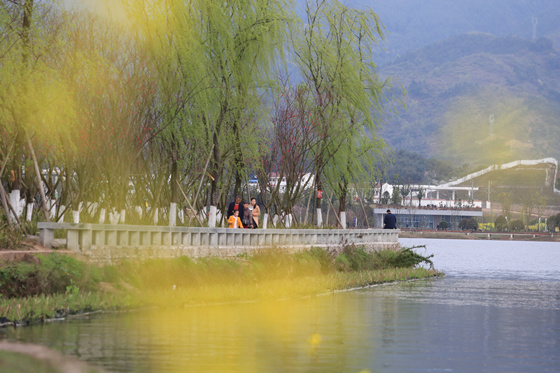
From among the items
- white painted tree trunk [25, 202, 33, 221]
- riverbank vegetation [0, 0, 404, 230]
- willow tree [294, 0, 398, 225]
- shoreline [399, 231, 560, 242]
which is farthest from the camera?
shoreline [399, 231, 560, 242]

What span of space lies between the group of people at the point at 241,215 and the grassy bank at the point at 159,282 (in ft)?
5.98

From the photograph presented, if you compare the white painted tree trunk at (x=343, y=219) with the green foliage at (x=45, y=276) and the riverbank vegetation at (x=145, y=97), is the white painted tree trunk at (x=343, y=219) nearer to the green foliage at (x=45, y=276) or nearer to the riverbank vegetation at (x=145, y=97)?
the riverbank vegetation at (x=145, y=97)

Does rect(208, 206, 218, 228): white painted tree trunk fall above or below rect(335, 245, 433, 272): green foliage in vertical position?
above

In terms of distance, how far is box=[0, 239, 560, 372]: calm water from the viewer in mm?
16969

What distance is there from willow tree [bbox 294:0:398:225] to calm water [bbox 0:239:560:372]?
19.1 m

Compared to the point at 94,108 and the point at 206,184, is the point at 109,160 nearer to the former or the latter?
the point at 94,108

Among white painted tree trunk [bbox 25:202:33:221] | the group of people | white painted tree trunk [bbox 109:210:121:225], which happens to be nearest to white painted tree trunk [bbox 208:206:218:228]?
the group of people

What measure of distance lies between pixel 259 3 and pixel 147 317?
19.8 meters

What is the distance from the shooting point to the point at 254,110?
42.8m

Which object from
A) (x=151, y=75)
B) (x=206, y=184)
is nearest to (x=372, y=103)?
(x=206, y=184)

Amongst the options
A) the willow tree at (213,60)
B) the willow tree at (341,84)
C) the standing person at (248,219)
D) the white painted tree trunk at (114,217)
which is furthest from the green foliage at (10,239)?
the willow tree at (341,84)

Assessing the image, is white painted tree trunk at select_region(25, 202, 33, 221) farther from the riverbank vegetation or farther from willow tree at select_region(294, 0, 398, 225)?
willow tree at select_region(294, 0, 398, 225)

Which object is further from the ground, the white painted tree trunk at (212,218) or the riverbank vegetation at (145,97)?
the riverbank vegetation at (145,97)

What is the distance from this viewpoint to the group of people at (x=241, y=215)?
37.0m
